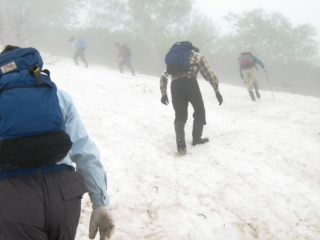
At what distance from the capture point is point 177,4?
2630cm

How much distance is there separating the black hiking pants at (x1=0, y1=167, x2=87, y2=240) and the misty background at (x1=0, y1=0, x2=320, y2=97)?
23.6m

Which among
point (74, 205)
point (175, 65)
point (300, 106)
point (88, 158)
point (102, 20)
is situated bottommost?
point (300, 106)

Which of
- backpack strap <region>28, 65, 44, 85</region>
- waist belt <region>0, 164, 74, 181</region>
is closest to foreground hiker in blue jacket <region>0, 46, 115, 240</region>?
waist belt <region>0, 164, 74, 181</region>

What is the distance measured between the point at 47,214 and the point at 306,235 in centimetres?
297

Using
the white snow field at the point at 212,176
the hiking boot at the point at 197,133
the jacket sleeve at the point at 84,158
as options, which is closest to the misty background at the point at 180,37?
the white snow field at the point at 212,176

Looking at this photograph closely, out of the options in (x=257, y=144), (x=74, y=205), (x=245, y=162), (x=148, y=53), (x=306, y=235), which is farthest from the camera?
(x=148, y=53)

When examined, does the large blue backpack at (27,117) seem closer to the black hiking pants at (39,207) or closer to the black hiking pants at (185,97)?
the black hiking pants at (39,207)

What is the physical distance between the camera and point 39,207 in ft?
4.39

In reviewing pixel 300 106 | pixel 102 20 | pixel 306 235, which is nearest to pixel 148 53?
pixel 102 20

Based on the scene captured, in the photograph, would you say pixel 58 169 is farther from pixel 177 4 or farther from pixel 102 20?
pixel 102 20

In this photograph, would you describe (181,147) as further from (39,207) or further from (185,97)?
(39,207)

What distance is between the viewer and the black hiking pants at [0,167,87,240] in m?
1.29

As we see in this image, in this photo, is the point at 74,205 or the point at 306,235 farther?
the point at 306,235

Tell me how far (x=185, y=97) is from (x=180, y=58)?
2.61ft
